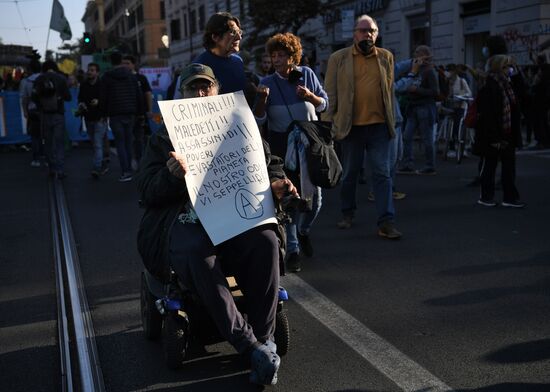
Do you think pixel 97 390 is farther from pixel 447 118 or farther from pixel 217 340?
pixel 447 118

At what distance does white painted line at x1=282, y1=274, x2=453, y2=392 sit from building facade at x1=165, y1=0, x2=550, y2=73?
12725 mm

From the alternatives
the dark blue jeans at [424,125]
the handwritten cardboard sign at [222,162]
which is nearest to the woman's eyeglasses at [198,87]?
the handwritten cardboard sign at [222,162]

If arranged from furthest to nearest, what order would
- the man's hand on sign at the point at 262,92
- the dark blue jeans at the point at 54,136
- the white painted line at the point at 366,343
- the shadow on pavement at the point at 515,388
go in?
the dark blue jeans at the point at 54,136, the man's hand on sign at the point at 262,92, the white painted line at the point at 366,343, the shadow on pavement at the point at 515,388

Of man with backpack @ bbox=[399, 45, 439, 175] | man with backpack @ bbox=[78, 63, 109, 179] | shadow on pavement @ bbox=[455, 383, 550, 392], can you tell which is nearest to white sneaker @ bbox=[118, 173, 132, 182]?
man with backpack @ bbox=[78, 63, 109, 179]

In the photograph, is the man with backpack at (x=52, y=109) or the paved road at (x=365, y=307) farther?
the man with backpack at (x=52, y=109)

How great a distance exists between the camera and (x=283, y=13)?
82.9 feet

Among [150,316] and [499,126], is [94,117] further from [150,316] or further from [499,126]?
[150,316]

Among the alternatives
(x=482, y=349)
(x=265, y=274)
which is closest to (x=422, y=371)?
(x=482, y=349)

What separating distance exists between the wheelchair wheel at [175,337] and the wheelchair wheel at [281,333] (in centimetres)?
46

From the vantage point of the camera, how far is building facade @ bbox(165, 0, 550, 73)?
678 inches

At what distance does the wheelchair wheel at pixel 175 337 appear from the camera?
11.8 feet

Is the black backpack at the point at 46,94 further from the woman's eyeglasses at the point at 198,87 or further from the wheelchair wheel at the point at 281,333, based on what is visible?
the wheelchair wheel at the point at 281,333

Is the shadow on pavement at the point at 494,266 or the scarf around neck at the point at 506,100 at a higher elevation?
the scarf around neck at the point at 506,100

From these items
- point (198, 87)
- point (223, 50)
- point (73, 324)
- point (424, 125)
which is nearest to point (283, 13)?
point (424, 125)
